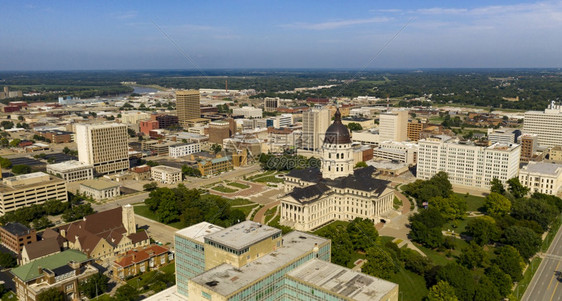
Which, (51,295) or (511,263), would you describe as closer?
(51,295)

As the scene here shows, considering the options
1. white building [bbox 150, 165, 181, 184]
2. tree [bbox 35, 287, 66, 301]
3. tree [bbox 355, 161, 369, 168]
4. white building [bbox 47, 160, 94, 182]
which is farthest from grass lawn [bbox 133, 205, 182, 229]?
tree [bbox 355, 161, 369, 168]

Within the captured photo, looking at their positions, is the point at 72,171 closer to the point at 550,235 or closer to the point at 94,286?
the point at 94,286

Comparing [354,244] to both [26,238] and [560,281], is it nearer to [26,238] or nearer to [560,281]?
[560,281]

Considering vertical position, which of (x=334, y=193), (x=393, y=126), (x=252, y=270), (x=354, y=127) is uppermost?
(x=393, y=126)

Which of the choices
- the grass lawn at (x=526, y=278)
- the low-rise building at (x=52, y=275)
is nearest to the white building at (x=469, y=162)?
the grass lawn at (x=526, y=278)

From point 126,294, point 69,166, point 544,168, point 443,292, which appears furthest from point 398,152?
point 126,294

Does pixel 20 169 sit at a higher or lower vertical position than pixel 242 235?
lower

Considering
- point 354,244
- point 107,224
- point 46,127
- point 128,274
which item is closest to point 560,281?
point 354,244
